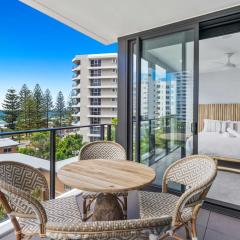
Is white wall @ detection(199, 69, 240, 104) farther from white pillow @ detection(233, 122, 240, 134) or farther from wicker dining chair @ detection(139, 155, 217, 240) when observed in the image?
wicker dining chair @ detection(139, 155, 217, 240)

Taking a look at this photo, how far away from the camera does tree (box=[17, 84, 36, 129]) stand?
1780 cm

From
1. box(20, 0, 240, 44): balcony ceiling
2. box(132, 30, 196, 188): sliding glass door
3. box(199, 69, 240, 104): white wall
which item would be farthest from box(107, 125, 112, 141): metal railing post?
box(199, 69, 240, 104): white wall

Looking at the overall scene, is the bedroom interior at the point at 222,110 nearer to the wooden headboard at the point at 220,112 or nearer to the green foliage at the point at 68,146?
the wooden headboard at the point at 220,112

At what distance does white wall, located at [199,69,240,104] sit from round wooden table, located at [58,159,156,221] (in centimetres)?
509

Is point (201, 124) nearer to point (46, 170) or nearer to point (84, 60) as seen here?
point (46, 170)

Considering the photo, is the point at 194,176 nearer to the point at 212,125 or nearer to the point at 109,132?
the point at 109,132

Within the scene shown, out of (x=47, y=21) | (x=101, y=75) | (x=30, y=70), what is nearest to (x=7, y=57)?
(x=30, y=70)

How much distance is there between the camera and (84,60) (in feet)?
69.7

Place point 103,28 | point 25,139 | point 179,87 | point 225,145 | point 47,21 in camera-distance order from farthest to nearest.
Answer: point 47,21 → point 225,145 → point 103,28 → point 179,87 → point 25,139

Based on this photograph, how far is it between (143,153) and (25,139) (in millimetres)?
1623

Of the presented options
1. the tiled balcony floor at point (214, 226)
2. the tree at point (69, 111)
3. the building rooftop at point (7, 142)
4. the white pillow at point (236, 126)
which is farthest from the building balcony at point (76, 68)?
the tiled balcony floor at point (214, 226)

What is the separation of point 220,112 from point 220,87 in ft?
2.48

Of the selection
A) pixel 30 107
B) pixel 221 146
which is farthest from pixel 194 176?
pixel 30 107

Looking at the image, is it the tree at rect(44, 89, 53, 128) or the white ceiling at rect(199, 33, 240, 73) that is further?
the tree at rect(44, 89, 53, 128)
